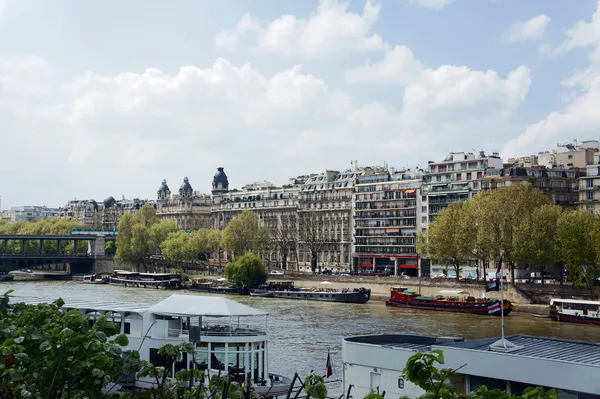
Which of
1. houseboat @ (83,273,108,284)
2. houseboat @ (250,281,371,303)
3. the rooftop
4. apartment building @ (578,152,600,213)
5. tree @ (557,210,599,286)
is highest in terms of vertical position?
apartment building @ (578,152,600,213)

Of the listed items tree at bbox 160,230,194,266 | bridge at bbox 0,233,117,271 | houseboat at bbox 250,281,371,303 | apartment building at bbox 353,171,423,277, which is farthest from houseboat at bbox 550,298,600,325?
bridge at bbox 0,233,117,271

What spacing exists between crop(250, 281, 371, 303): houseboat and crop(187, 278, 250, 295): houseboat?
8.76 ft

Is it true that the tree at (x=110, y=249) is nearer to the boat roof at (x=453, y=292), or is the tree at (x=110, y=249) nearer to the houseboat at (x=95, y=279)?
the houseboat at (x=95, y=279)

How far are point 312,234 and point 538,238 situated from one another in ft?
189

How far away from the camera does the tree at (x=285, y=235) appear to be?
14412cm

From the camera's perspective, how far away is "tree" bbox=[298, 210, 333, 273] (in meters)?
137

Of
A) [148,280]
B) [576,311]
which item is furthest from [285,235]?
[576,311]

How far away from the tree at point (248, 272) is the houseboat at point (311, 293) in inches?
57.6

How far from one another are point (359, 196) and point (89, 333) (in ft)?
375

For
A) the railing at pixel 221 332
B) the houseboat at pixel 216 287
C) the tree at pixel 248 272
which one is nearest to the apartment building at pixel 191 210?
the houseboat at pixel 216 287

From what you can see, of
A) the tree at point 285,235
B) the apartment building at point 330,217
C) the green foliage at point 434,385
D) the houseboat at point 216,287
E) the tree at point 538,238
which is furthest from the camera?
the tree at point 285,235

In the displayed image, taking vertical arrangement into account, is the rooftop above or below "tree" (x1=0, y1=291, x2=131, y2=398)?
below

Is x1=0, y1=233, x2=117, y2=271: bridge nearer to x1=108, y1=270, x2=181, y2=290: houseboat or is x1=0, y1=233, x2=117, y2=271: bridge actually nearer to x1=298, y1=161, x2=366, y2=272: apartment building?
x1=108, y1=270, x2=181, y2=290: houseboat

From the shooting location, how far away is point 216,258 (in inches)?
6545
